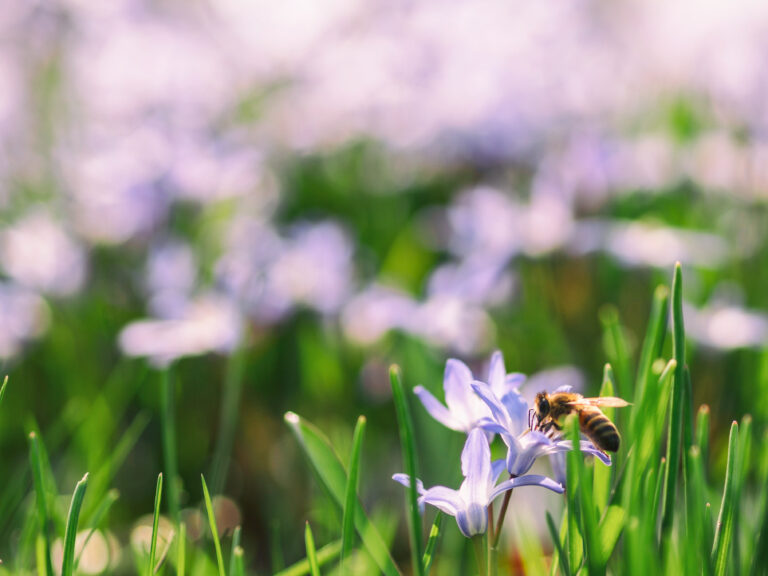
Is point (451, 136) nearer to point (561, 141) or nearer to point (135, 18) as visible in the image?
point (561, 141)

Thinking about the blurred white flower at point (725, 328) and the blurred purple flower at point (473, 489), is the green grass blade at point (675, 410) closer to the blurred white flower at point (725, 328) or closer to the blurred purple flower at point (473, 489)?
the blurred purple flower at point (473, 489)

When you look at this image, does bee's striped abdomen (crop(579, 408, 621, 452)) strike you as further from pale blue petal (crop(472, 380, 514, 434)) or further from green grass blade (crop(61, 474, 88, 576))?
green grass blade (crop(61, 474, 88, 576))

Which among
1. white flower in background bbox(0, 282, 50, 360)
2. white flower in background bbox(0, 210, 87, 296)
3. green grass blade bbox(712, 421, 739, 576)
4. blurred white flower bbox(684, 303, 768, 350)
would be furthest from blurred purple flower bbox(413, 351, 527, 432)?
white flower in background bbox(0, 210, 87, 296)

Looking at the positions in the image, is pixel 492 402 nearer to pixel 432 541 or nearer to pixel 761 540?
pixel 432 541

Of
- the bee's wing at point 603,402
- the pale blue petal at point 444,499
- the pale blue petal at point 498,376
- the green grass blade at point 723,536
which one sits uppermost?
the pale blue petal at point 498,376

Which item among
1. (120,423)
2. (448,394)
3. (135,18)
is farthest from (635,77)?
(448,394)

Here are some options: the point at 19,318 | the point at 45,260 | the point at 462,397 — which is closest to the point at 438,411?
the point at 462,397

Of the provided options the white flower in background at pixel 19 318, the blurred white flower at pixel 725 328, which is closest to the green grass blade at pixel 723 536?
the blurred white flower at pixel 725 328
